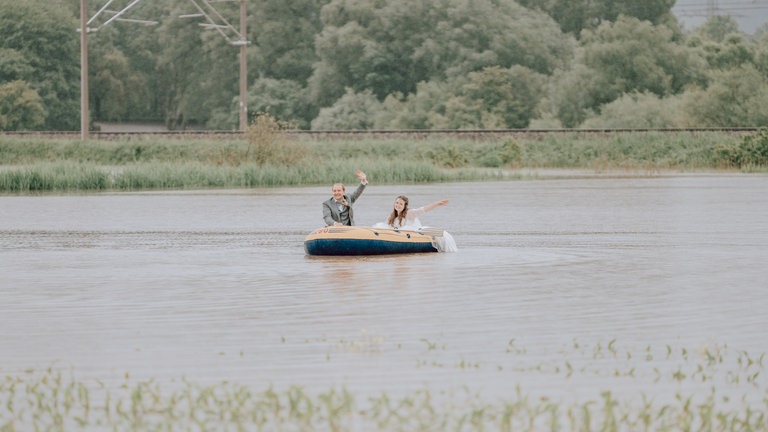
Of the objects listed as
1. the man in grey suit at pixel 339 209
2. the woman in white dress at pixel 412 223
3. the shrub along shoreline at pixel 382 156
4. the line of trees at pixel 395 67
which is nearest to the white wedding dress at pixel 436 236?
the woman in white dress at pixel 412 223

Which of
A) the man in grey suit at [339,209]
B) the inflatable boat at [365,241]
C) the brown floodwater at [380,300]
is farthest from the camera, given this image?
the man in grey suit at [339,209]

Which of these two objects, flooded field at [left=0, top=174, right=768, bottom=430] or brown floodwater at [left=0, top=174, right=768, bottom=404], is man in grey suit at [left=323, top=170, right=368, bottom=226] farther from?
flooded field at [left=0, top=174, right=768, bottom=430]

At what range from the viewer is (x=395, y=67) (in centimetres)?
9575

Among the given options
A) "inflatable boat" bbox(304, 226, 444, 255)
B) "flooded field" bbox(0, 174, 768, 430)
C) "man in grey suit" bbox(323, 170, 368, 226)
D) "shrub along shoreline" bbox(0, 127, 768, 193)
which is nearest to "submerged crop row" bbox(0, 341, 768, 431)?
"flooded field" bbox(0, 174, 768, 430)

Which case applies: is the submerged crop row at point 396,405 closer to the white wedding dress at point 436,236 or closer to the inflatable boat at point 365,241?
the inflatable boat at point 365,241

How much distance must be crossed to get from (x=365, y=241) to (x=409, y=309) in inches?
250

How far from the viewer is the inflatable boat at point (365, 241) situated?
2141 centimetres

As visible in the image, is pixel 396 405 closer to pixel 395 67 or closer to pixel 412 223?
pixel 412 223

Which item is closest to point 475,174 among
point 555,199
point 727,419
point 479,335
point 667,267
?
point 555,199

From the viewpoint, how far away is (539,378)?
10.9 meters

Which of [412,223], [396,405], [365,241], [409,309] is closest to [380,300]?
[409,309]

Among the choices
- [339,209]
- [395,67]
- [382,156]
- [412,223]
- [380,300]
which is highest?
[395,67]

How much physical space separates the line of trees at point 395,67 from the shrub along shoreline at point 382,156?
44.6 ft

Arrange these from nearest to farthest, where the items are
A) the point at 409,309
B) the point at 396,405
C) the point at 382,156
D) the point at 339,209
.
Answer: the point at 396,405, the point at 409,309, the point at 339,209, the point at 382,156
